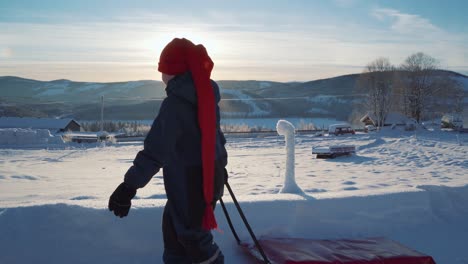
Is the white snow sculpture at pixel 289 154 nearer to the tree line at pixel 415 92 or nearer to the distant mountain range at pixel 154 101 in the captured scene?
the tree line at pixel 415 92

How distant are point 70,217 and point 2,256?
47cm

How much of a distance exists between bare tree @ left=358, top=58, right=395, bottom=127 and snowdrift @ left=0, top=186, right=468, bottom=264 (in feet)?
124

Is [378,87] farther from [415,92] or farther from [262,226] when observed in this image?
[262,226]

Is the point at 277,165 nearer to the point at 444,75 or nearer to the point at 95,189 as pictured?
the point at 95,189

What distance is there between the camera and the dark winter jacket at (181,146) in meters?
2.32

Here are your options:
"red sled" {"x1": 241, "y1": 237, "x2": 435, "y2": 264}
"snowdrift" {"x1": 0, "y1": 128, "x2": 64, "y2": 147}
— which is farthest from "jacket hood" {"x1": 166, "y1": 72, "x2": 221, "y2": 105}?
"snowdrift" {"x1": 0, "y1": 128, "x2": 64, "y2": 147}

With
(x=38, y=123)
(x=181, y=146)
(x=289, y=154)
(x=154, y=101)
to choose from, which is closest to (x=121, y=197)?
(x=181, y=146)

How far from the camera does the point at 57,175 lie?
884cm

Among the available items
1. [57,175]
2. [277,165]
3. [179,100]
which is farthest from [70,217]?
[277,165]

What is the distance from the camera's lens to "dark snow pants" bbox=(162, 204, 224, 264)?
2332mm

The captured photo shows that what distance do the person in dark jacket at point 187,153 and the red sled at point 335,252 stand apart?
749mm

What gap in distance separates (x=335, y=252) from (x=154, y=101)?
319 feet

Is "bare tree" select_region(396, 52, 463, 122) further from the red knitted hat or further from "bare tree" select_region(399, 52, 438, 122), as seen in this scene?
the red knitted hat

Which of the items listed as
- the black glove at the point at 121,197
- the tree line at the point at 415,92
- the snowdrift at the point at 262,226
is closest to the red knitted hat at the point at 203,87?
the black glove at the point at 121,197
